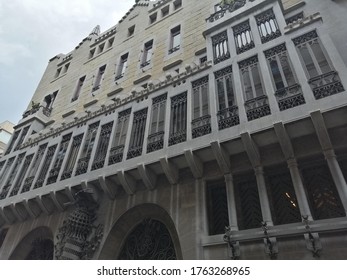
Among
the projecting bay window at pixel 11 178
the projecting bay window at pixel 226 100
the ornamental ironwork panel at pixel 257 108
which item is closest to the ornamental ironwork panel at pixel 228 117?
the projecting bay window at pixel 226 100

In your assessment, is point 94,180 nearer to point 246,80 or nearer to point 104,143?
point 104,143

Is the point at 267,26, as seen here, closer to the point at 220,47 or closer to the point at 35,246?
the point at 220,47

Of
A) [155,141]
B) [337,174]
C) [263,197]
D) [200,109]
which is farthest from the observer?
[155,141]

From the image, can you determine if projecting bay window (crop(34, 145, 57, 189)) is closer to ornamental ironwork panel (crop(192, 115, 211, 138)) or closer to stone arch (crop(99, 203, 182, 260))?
stone arch (crop(99, 203, 182, 260))

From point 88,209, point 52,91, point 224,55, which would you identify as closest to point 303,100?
point 224,55

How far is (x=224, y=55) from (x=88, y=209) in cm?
846

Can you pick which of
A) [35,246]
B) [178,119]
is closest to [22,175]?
[35,246]

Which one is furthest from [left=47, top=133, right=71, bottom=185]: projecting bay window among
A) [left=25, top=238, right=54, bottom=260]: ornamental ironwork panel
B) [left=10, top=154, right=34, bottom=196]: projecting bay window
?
[left=25, top=238, right=54, bottom=260]: ornamental ironwork panel

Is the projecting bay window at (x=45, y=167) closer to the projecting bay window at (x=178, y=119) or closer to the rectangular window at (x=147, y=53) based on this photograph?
the projecting bay window at (x=178, y=119)

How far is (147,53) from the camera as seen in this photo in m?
18.2

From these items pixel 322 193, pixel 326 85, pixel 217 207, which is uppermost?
pixel 326 85

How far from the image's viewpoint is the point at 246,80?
9.56 m

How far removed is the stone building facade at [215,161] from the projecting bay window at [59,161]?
0.07m

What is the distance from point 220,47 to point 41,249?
1231 centimetres
